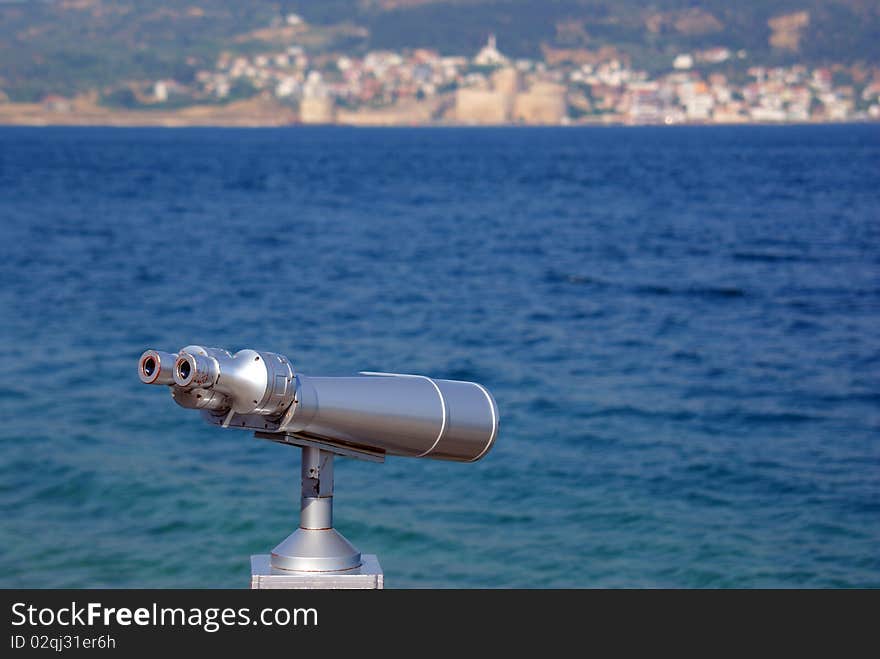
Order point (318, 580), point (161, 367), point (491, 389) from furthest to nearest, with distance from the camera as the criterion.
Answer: point (491, 389) < point (318, 580) < point (161, 367)

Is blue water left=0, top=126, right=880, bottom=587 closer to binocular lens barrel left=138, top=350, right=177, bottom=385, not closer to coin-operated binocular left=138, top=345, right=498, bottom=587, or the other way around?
coin-operated binocular left=138, top=345, right=498, bottom=587

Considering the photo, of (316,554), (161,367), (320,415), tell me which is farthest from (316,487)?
(161,367)

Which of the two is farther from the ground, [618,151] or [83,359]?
[618,151]

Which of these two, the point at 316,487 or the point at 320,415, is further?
the point at 316,487

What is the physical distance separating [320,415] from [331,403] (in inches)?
0.9

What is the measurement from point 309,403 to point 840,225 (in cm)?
4830

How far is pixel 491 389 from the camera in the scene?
59.3ft

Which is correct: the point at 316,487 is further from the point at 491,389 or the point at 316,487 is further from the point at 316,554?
the point at 491,389

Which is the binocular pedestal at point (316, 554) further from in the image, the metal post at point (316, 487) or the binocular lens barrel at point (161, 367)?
the binocular lens barrel at point (161, 367)

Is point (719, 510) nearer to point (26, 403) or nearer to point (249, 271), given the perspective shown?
point (26, 403)

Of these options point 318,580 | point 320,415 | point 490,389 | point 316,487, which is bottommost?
point 490,389

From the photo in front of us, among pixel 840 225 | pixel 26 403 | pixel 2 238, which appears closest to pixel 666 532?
pixel 26 403

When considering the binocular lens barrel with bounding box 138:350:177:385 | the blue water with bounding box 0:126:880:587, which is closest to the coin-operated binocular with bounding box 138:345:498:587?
the binocular lens barrel with bounding box 138:350:177:385

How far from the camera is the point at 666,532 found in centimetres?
1181
